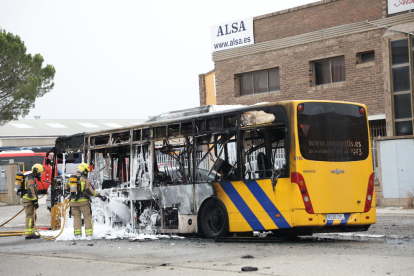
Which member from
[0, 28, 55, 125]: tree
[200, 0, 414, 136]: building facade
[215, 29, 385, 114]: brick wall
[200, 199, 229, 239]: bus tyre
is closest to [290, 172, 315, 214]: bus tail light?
[200, 199, 229, 239]: bus tyre

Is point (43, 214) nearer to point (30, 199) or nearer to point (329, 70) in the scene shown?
point (30, 199)

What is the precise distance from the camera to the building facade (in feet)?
79.3

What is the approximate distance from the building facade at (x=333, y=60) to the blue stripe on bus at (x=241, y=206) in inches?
493

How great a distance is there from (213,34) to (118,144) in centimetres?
1527

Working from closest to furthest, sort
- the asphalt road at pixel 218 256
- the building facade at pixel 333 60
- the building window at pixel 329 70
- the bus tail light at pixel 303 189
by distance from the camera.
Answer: the asphalt road at pixel 218 256 < the bus tail light at pixel 303 189 < the building facade at pixel 333 60 < the building window at pixel 329 70

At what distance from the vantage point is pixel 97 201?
16484mm

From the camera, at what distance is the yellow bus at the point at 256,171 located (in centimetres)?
1210

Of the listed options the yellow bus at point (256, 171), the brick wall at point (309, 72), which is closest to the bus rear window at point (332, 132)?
the yellow bus at point (256, 171)

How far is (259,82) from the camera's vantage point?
29.1 metres

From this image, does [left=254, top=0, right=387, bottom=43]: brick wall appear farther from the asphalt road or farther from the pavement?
the asphalt road

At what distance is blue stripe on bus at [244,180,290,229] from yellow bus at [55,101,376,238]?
19 mm

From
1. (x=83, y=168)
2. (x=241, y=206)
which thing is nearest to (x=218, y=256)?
(x=241, y=206)

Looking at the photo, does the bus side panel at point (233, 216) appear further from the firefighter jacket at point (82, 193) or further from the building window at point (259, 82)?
the building window at point (259, 82)

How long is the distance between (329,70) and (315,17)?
7.14 ft
